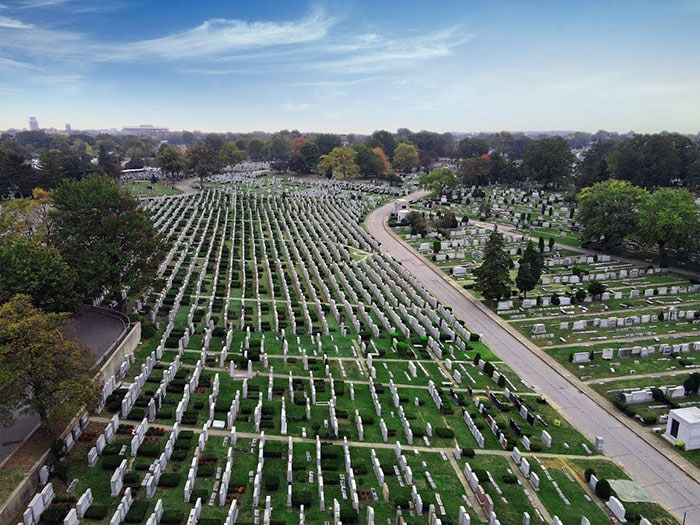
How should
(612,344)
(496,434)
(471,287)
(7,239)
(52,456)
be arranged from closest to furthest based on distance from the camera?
(52,456) < (496,434) < (7,239) < (612,344) < (471,287)

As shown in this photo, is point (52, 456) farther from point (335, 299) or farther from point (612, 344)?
point (612, 344)


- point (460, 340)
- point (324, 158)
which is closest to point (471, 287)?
point (460, 340)

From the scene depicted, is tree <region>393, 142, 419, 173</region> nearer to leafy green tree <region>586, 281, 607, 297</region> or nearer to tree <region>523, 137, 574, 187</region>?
tree <region>523, 137, 574, 187</region>

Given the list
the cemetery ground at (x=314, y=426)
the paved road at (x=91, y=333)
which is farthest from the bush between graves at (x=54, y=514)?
the paved road at (x=91, y=333)

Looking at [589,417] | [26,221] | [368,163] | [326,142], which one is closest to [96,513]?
Answer: [589,417]

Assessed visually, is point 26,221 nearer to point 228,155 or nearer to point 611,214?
point 611,214

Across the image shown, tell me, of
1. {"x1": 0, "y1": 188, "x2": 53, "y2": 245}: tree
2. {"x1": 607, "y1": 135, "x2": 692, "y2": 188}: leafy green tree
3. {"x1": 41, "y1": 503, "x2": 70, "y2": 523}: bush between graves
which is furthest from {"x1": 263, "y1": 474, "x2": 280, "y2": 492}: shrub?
{"x1": 607, "y1": 135, "x2": 692, "y2": 188}: leafy green tree
